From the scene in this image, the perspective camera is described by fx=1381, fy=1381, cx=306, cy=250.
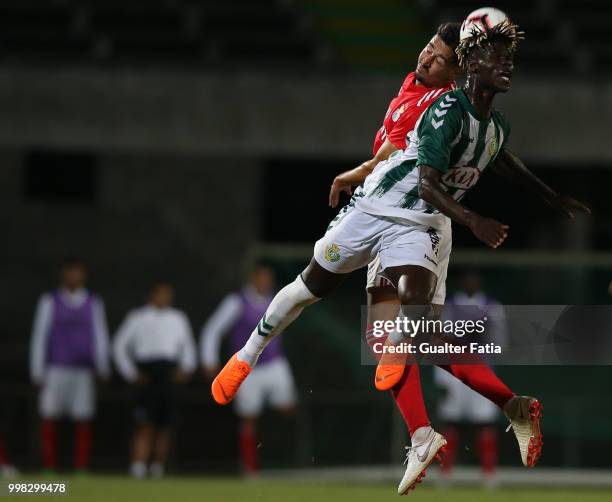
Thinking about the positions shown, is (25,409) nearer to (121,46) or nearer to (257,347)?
(121,46)

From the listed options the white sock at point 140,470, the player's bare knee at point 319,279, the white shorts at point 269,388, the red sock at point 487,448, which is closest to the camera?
the player's bare knee at point 319,279

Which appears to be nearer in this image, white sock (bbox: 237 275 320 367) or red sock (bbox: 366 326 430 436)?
red sock (bbox: 366 326 430 436)

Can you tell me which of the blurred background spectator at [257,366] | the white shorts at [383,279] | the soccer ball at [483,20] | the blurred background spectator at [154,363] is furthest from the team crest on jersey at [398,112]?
the blurred background spectator at [154,363]

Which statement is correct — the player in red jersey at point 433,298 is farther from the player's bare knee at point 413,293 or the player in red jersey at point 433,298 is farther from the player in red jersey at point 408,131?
the player's bare knee at point 413,293

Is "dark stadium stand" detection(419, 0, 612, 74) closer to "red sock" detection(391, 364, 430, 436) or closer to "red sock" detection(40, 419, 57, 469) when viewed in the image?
"red sock" detection(40, 419, 57, 469)


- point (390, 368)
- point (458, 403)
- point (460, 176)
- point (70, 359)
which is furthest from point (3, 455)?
point (460, 176)

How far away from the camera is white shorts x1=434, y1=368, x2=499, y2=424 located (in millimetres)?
13938

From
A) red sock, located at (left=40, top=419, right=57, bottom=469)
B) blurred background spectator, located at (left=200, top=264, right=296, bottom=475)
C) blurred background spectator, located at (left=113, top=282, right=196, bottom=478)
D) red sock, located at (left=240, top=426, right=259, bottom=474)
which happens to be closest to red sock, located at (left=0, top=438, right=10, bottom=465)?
red sock, located at (left=40, top=419, right=57, bottom=469)

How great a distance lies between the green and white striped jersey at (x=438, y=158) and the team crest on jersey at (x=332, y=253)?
25 centimetres

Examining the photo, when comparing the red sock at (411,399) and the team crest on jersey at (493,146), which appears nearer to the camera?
the team crest on jersey at (493,146)

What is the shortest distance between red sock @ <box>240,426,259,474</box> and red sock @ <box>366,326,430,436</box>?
7.34 m

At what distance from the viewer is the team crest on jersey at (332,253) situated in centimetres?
704

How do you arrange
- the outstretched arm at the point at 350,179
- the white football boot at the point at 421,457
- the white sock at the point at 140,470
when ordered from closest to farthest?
the white football boot at the point at 421,457, the outstretched arm at the point at 350,179, the white sock at the point at 140,470

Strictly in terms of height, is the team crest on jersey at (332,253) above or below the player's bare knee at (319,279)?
above
